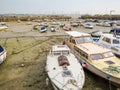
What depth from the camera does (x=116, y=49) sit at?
1588cm

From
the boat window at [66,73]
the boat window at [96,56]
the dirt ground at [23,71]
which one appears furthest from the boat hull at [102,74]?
the dirt ground at [23,71]

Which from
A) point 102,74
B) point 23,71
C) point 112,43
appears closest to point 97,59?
point 102,74

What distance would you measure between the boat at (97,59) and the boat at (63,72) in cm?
123

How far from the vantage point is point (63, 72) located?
10.7 m

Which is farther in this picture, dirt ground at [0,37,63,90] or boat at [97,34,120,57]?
boat at [97,34,120,57]

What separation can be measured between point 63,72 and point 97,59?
355 centimetres

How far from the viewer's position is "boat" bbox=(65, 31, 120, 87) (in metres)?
11.0

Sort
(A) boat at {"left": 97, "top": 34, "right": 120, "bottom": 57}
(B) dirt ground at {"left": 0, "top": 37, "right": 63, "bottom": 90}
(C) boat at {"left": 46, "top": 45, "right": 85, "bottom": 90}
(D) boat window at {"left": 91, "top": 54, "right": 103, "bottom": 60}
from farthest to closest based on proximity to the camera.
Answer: (A) boat at {"left": 97, "top": 34, "right": 120, "bottom": 57} → (D) boat window at {"left": 91, "top": 54, "right": 103, "bottom": 60} → (B) dirt ground at {"left": 0, "top": 37, "right": 63, "bottom": 90} → (C) boat at {"left": 46, "top": 45, "right": 85, "bottom": 90}

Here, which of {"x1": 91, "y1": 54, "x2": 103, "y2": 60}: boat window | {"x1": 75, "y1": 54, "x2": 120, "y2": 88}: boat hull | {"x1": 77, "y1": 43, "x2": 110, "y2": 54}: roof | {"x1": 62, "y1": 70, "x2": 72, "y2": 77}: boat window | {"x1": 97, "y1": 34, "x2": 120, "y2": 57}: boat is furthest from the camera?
{"x1": 97, "y1": 34, "x2": 120, "y2": 57}: boat

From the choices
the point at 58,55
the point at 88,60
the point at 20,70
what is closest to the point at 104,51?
the point at 88,60

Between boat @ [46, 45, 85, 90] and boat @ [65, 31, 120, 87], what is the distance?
4.03 feet

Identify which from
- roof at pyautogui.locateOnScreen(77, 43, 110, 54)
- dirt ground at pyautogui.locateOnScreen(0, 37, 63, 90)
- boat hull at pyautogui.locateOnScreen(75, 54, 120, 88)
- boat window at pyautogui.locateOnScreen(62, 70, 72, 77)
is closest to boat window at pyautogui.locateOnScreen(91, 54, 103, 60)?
roof at pyautogui.locateOnScreen(77, 43, 110, 54)

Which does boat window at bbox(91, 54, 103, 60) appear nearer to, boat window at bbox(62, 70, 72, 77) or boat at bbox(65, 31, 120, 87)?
boat at bbox(65, 31, 120, 87)

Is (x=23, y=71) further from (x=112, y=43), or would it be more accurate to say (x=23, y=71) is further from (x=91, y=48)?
(x=112, y=43)
